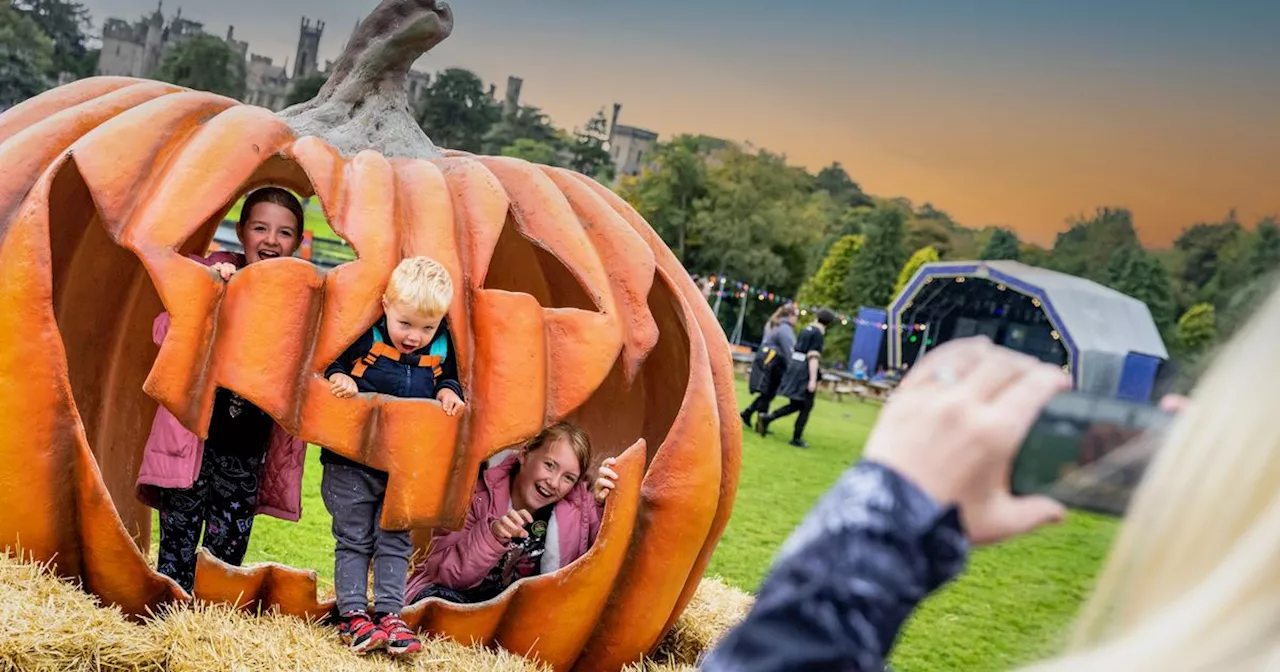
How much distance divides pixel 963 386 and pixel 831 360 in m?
36.8

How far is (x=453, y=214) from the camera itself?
9.57 ft

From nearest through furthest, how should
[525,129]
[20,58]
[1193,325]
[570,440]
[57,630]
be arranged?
[57,630], [570,440], [1193,325], [20,58], [525,129]

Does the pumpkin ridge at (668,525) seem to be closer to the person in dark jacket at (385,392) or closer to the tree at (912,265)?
the person in dark jacket at (385,392)

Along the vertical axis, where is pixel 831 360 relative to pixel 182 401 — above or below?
below

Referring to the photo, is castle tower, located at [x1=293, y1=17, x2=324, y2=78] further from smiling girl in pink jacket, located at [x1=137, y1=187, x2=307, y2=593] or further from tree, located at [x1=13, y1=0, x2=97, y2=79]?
smiling girl in pink jacket, located at [x1=137, y1=187, x2=307, y2=593]

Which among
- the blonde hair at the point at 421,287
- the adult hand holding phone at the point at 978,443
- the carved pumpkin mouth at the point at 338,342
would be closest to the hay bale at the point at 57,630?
the carved pumpkin mouth at the point at 338,342

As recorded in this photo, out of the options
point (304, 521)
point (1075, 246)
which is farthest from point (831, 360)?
point (304, 521)

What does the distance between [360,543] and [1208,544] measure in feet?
8.15

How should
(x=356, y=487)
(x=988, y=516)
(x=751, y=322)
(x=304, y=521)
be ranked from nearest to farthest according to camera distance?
1. (x=988, y=516)
2. (x=356, y=487)
3. (x=304, y=521)
4. (x=751, y=322)

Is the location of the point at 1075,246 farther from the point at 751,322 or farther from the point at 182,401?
the point at 182,401

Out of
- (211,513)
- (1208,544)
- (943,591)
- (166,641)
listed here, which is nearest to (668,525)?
(166,641)

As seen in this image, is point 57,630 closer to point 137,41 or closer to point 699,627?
point 699,627

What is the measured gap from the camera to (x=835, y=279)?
146ft

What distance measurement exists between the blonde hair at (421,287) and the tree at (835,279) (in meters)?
41.5
